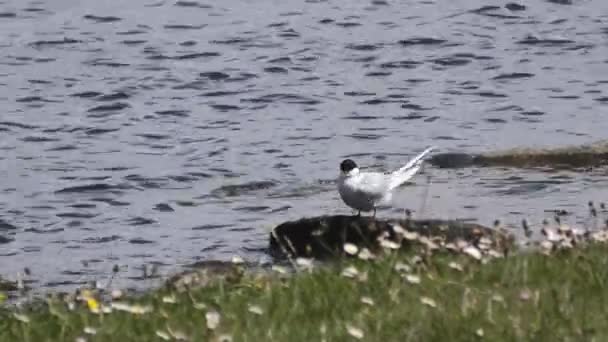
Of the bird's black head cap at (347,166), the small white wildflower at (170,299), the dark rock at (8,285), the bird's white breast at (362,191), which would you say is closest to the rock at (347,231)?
the bird's white breast at (362,191)

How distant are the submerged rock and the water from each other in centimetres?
40

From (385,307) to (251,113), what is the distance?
15643 millimetres

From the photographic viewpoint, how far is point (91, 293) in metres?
8.88

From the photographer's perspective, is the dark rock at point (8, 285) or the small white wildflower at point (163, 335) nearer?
the small white wildflower at point (163, 335)

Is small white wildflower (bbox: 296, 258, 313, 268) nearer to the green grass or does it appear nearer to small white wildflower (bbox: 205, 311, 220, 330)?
the green grass

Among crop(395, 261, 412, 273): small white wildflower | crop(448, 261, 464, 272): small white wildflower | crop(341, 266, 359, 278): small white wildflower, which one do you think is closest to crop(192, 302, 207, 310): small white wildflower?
crop(341, 266, 359, 278): small white wildflower

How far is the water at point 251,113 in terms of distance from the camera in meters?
17.6

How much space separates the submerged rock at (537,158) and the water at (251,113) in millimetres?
397

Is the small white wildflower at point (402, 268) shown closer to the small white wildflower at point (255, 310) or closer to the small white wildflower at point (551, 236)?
the small white wildflower at point (551, 236)

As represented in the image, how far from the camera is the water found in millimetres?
17594

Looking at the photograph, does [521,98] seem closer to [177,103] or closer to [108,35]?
[177,103]

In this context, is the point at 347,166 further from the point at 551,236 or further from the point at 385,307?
the point at 385,307

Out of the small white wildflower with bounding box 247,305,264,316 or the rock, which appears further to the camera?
the rock

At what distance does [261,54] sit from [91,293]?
1853 centimetres
